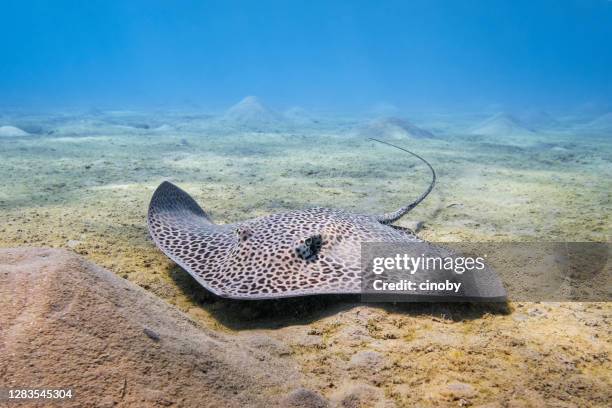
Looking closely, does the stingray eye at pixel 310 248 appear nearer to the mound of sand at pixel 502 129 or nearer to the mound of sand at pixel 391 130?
the mound of sand at pixel 391 130

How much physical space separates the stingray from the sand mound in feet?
2.22

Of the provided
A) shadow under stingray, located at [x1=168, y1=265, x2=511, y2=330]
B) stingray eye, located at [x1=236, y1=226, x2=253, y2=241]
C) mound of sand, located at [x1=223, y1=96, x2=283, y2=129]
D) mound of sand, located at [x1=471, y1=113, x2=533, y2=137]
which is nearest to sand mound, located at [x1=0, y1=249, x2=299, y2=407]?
shadow under stingray, located at [x1=168, y1=265, x2=511, y2=330]

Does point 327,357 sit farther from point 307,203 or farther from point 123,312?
point 307,203

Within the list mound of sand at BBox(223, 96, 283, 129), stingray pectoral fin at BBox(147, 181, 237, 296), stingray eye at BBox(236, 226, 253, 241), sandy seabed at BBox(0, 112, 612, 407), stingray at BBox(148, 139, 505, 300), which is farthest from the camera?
mound of sand at BBox(223, 96, 283, 129)

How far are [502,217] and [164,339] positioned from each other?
6.75m

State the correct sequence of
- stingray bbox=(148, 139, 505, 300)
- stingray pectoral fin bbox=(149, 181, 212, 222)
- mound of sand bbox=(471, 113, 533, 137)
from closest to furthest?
stingray bbox=(148, 139, 505, 300), stingray pectoral fin bbox=(149, 181, 212, 222), mound of sand bbox=(471, 113, 533, 137)

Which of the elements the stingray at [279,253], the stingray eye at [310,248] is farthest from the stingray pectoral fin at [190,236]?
the stingray eye at [310,248]

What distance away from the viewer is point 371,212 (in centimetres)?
752

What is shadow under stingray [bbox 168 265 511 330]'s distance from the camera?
364 cm

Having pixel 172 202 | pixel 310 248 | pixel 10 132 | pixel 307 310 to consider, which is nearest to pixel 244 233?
pixel 310 248

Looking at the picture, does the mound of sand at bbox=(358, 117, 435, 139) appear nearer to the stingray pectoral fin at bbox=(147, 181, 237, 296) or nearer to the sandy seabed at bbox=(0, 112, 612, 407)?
the sandy seabed at bbox=(0, 112, 612, 407)

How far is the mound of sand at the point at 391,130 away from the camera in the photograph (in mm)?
20859

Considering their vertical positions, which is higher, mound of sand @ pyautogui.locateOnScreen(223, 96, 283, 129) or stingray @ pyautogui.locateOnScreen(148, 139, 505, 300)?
mound of sand @ pyautogui.locateOnScreen(223, 96, 283, 129)

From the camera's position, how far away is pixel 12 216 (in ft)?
20.3
